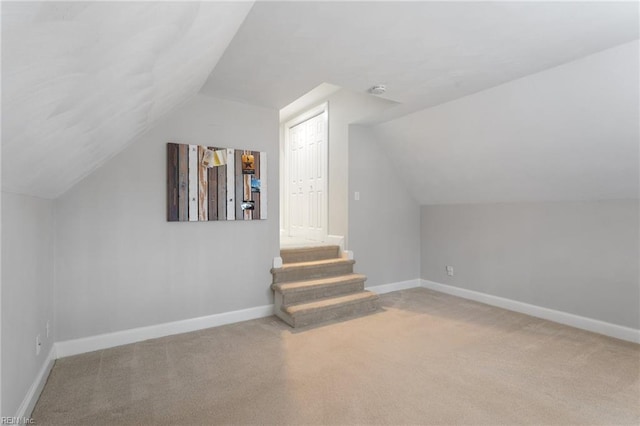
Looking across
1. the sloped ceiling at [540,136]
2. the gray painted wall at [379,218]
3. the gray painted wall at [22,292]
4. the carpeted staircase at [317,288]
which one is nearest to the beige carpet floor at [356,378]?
the carpeted staircase at [317,288]

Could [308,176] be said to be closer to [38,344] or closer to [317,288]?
[317,288]

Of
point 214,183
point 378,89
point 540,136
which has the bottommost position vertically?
point 214,183

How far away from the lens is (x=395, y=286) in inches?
179

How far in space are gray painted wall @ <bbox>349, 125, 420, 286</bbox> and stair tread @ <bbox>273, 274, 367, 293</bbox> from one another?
36 cm

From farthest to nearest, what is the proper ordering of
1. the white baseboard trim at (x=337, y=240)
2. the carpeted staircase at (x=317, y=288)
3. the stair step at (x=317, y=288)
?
the white baseboard trim at (x=337, y=240)
the stair step at (x=317, y=288)
the carpeted staircase at (x=317, y=288)

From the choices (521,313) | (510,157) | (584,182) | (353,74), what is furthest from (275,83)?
(521,313)

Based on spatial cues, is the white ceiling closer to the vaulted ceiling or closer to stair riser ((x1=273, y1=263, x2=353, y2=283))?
the vaulted ceiling

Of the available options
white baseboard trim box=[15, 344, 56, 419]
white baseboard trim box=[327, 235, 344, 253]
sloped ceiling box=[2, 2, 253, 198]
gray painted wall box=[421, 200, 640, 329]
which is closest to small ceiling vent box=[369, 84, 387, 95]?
→ sloped ceiling box=[2, 2, 253, 198]

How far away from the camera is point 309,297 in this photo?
3.47 metres

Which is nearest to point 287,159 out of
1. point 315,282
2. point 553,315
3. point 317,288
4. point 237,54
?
point 315,282

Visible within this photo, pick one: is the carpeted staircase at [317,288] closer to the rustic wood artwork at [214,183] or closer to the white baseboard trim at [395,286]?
the white baseboard trim at [395,286]

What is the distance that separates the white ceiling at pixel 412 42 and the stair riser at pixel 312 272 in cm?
197

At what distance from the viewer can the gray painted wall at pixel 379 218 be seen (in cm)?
418

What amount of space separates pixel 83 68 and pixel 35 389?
209 cm
